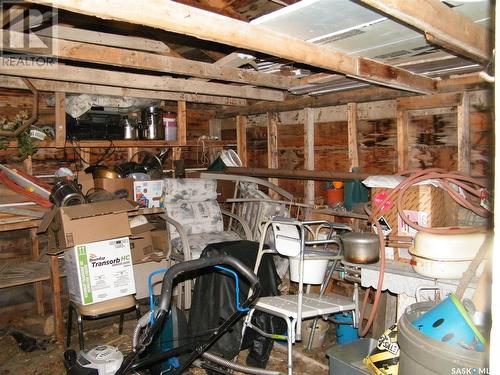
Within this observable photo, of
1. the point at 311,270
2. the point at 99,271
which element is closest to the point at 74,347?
the point at 99,271

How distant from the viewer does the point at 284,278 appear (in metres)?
3.65

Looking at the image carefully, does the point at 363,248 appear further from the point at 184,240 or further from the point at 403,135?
the point at 184,240

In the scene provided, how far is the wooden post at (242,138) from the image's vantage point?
15.3 feet

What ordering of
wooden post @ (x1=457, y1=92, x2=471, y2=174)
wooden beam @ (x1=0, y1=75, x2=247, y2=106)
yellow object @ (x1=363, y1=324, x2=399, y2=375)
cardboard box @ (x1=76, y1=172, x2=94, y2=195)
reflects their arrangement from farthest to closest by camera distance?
cardboard box @ (x1=76, y1=172, x2=94, y2=195)
wooden beam @ (x1=0, y1=75, x2=247, y2=106)
wooden post @ (x1=457, y1=92, x2=471, y2=174)
yellow object @ (x1=363, y1=324, x2=399, y2=375)

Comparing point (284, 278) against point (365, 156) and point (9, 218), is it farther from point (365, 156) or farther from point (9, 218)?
point (9, 218)

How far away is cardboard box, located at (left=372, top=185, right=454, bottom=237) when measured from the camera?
2451 millimetres

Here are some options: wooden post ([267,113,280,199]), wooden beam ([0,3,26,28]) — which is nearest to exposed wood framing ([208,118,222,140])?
wooden post ([267,113,280,199])

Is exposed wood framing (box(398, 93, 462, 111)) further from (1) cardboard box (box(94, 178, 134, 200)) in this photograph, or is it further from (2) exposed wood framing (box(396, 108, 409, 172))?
(1) cardboard box (box(94, 178, 134, 200))

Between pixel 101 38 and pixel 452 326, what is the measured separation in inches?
88.9

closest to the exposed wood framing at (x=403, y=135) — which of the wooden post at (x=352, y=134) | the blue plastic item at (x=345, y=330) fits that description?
the wooden post at (x=352, y=134)

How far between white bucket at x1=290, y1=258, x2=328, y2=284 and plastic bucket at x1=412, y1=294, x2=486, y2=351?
1058 mm

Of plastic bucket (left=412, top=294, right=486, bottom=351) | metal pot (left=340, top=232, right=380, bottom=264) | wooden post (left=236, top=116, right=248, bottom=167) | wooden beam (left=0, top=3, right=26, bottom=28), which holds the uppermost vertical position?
wooden beam (left=0, top=3, right=26, bottom=28)

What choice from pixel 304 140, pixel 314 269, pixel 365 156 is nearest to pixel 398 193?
pixel 314 269

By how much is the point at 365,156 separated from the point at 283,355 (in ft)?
5.83
